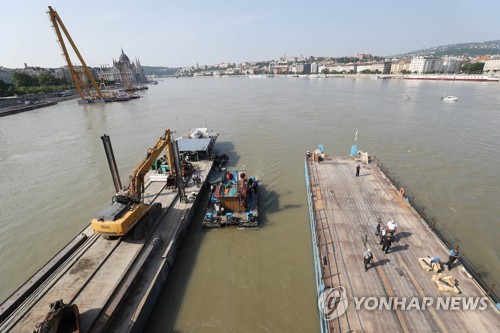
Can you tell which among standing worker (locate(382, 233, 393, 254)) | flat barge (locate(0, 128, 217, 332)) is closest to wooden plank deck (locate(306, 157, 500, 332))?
standing worker (locate(382, 233, 393, 254))

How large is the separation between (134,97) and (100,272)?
372 ft

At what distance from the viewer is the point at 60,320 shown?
8.66m

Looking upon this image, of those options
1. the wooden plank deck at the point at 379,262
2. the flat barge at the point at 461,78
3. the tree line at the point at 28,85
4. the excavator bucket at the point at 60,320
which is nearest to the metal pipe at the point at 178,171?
the wooden plank deck at the point at 379,262

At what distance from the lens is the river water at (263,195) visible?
12.8 meters

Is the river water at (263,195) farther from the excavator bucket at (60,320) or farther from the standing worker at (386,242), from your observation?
the standing worker at (386,242)

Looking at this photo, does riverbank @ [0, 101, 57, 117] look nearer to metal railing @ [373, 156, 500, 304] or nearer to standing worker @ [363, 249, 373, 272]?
standing worker @ [363, 249, 373, 272]

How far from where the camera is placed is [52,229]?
Result: 19172 millimetres

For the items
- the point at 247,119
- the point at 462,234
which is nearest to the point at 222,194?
the point at 462,234

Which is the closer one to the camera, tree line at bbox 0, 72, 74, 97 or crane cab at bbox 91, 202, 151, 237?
crane cab at bbox 91, 202, 151, 237

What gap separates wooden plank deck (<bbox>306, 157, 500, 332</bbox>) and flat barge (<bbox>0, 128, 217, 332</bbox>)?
27.4 feet

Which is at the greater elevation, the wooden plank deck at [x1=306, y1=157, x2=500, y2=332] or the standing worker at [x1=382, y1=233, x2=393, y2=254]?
the standing worker at [x1=382, y1=233, x2=393, y2=254]

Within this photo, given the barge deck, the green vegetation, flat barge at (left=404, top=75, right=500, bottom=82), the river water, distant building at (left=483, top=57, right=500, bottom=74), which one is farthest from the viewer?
distant building at (left=483, top=57, right=500, bottom=74)

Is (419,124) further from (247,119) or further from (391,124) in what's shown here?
(247,119)

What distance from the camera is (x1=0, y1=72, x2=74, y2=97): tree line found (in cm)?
9819
